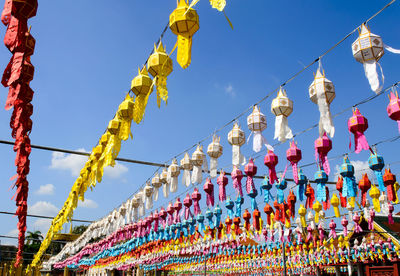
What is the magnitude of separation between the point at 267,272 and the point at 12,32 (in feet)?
80.8

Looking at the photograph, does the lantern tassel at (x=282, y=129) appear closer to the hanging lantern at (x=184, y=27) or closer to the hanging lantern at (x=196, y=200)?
the hanging lantern at (x=184, y=27)

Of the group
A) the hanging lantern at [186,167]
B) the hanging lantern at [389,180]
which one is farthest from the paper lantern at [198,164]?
the hanging lantern at [389,180]

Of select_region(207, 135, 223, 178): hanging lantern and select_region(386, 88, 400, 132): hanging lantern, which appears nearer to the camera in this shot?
select_region(386, 88, 400, 132): hanging lantern

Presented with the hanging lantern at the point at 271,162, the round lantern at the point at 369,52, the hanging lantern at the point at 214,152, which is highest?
the round lantern at the point at 369,52

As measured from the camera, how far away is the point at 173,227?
12133 millimetres

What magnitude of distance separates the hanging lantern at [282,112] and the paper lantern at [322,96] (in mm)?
529

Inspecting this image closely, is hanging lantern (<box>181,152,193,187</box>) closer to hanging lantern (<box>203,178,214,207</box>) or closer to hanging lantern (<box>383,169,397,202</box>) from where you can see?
hanging lantern (<box>203,178,214,207</box>)

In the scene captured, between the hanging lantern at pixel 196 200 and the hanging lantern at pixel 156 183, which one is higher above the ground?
the hanging lantern at pixel 156 183

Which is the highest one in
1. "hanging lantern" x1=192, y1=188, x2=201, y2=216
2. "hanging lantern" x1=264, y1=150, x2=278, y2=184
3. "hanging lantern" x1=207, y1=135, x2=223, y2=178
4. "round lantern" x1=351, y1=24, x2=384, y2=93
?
"round lantern" x1=351, y1=24, x2=384, y2=93

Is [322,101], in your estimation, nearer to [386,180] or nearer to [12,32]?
[12,32]

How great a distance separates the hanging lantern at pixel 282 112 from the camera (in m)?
4.50

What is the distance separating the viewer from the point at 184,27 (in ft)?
9.86

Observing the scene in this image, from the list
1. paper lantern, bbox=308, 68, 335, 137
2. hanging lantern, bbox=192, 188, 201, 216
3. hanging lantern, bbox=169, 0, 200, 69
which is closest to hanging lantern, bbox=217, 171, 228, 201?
hanging lantern, bbox=192, 188, 201, 216

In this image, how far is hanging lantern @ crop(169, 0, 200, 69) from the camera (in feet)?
9.79
